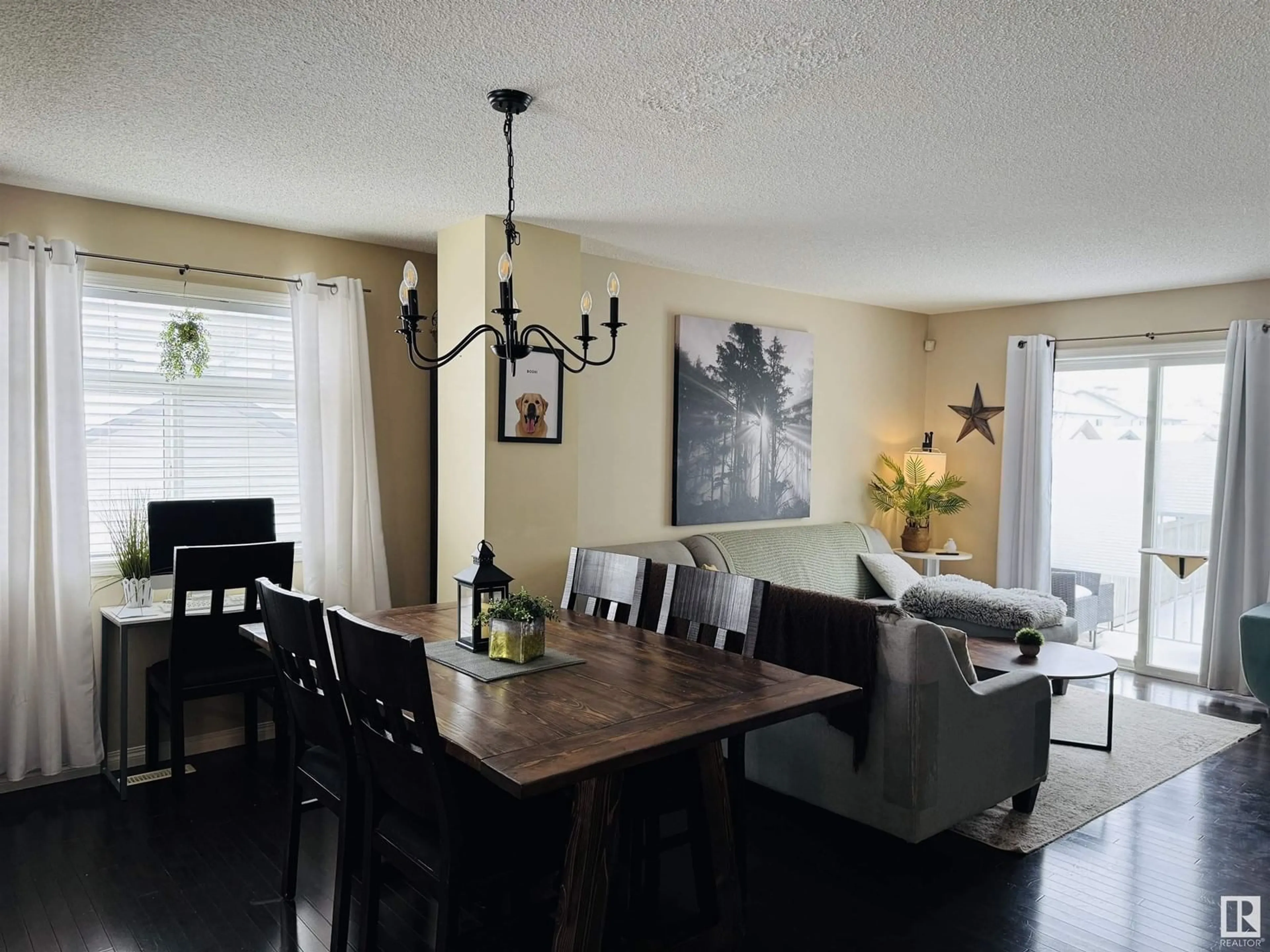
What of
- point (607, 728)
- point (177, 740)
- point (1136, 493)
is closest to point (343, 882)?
point (607, 728)

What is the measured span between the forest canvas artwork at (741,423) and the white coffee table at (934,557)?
0.94 metres

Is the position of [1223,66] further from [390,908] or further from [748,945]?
[390,908]

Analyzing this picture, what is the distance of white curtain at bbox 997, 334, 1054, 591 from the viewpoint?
6.06 meters

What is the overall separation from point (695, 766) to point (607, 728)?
519mm

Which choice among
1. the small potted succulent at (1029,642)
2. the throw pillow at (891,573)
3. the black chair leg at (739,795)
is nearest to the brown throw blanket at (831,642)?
the black chair leg at (739,795)

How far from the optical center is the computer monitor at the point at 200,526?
3.72 m

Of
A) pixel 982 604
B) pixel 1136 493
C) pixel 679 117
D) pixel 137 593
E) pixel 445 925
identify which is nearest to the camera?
pixel 445 925

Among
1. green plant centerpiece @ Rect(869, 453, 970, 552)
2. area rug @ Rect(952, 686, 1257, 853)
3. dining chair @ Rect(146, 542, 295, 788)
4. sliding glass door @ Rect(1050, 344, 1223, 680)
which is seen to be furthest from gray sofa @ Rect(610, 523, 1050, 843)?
green plant centerpiece @ Rect(869, 453, 970, 552)

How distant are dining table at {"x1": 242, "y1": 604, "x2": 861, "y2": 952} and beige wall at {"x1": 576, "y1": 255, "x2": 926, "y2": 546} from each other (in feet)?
7.06

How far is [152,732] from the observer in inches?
150

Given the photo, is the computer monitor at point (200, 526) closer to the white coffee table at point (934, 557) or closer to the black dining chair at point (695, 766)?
the black dining chair at point (695, 766)

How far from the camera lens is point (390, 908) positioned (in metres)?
2.69

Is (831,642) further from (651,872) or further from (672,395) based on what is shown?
(672,395)

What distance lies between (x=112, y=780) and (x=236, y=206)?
7.99 feet
